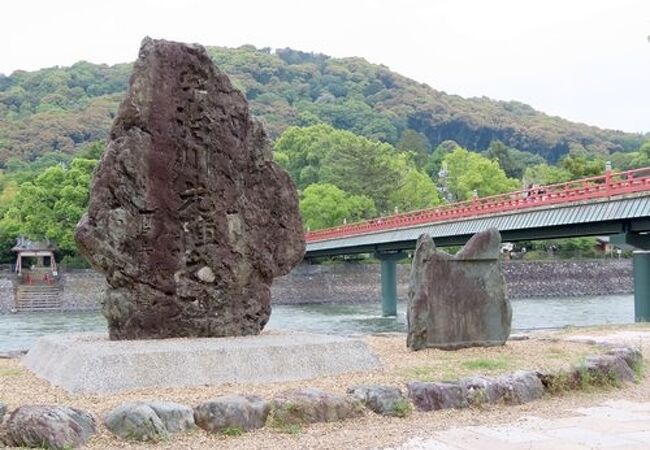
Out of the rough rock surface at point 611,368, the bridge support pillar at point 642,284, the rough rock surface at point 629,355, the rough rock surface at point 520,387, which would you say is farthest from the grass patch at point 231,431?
the bridge support pillar at point 642,284

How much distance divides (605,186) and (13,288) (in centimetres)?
4634

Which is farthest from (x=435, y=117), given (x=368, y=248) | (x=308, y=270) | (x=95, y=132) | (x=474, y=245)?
(x=474, y=245)

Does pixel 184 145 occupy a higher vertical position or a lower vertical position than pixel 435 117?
lower

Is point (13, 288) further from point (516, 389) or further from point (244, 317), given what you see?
point (516, 389)

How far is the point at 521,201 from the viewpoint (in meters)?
37.9

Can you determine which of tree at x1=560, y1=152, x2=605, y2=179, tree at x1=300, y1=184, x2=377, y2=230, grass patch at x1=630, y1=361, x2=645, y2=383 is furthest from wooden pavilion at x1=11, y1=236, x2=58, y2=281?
grass patch at x1=630, y1=361, x2=645, y2=383

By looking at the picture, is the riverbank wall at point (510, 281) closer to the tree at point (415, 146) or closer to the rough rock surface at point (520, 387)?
the tree at point (415, 146)

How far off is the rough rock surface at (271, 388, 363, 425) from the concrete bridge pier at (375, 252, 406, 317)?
4519 centimetres

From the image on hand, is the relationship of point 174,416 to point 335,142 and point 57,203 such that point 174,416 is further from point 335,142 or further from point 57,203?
point 335,142

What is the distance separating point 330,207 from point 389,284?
19894 mm

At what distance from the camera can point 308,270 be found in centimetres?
7319

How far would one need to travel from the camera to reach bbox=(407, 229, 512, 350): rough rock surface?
1483 centimetres

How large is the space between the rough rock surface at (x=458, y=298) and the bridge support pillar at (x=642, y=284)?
18618mm

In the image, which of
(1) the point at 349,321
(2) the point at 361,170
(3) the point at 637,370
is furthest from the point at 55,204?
(3) the point at 637,370
